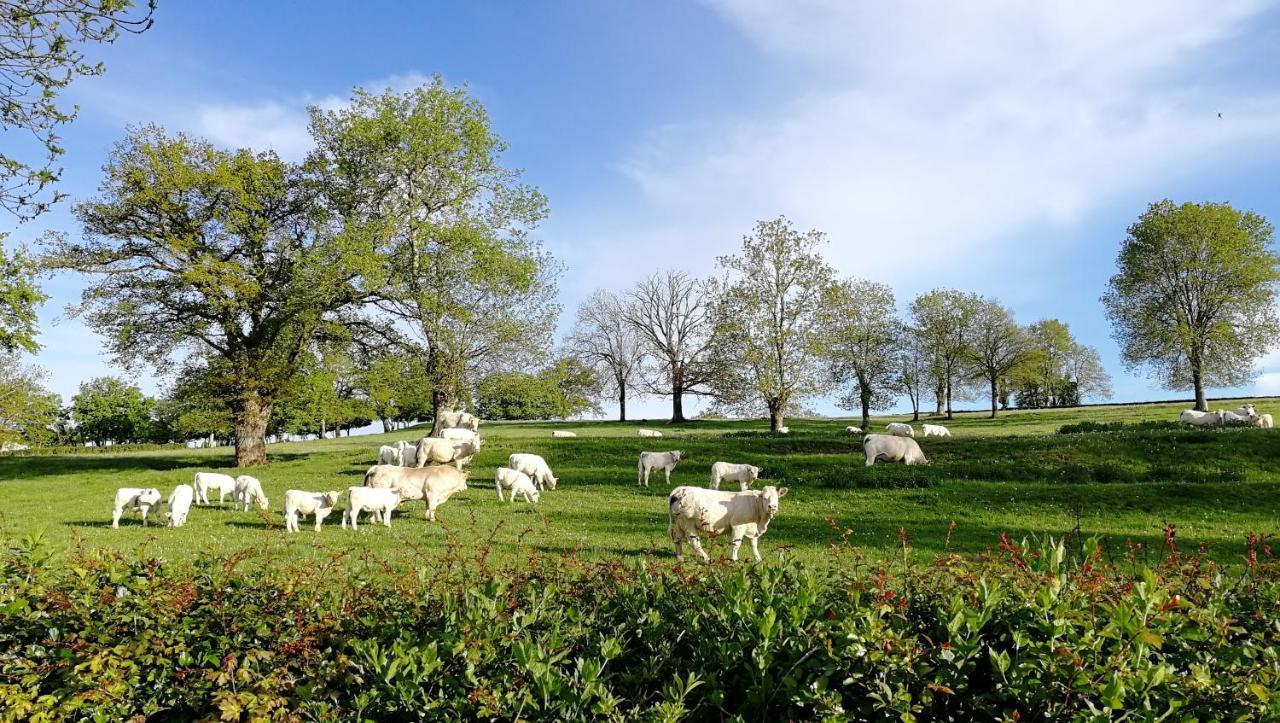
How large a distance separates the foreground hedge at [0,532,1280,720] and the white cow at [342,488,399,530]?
10.6m

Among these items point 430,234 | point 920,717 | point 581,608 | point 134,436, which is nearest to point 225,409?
point 430,234

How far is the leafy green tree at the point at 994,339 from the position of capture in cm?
6988

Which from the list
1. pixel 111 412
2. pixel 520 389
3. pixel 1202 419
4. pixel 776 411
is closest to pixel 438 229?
pixel 520 389

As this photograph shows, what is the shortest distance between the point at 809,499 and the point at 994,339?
188 feet

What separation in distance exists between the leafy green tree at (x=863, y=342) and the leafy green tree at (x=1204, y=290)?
1898cm

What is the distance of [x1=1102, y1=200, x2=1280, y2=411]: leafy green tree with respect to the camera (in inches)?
1991

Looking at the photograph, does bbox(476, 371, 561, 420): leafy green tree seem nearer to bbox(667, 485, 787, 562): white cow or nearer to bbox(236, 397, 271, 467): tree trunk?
bbox(236, 397, 271, 467): tree trunk

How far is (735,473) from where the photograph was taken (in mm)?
23953

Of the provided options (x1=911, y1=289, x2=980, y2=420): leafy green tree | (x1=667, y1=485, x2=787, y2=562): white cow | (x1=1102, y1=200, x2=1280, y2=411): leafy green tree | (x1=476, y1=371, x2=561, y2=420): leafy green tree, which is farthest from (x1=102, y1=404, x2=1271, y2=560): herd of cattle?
(x1=911, y1=289, x2=980, y2=420): leafy green tree

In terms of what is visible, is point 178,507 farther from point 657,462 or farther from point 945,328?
point 945,328

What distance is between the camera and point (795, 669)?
4.64 meters

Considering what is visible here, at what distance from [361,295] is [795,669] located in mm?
36982

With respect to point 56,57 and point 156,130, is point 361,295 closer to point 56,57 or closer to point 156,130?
point 156,130

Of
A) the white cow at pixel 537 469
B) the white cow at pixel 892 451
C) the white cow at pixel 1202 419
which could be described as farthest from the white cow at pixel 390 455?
the white cow at pixel 1202 419
